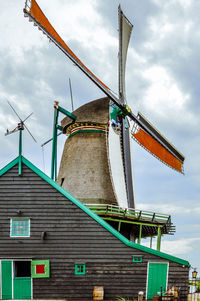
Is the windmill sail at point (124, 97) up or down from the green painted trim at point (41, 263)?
up

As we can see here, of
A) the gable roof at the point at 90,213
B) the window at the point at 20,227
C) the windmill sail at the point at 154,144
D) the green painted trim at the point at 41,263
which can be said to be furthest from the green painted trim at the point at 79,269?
the windmill sail at the point at 154,144

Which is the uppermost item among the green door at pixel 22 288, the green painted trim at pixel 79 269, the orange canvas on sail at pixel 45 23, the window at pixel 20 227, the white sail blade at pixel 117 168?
the orange canvas on sail at pixel 45 23

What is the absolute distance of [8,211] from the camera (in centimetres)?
1881

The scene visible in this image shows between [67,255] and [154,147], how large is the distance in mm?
15394

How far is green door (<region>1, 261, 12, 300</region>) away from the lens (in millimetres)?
18312

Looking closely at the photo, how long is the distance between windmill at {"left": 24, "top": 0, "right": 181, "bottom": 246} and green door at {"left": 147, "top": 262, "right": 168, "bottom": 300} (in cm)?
691

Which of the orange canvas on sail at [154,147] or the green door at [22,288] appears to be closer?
the green door at [22,288]

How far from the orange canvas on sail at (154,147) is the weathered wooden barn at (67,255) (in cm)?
1350

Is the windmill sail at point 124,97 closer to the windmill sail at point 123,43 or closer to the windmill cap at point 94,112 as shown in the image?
the windmill sail at point 123,43

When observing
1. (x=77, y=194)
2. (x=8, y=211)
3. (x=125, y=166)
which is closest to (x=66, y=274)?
(x=8, y=211)

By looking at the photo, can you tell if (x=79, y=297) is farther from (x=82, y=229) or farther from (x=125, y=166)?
(x=125, y=166)

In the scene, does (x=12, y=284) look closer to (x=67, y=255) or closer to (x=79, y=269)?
(x=67, y=255)

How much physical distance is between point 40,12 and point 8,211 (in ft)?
44.9

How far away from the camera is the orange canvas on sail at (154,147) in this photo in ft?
103
